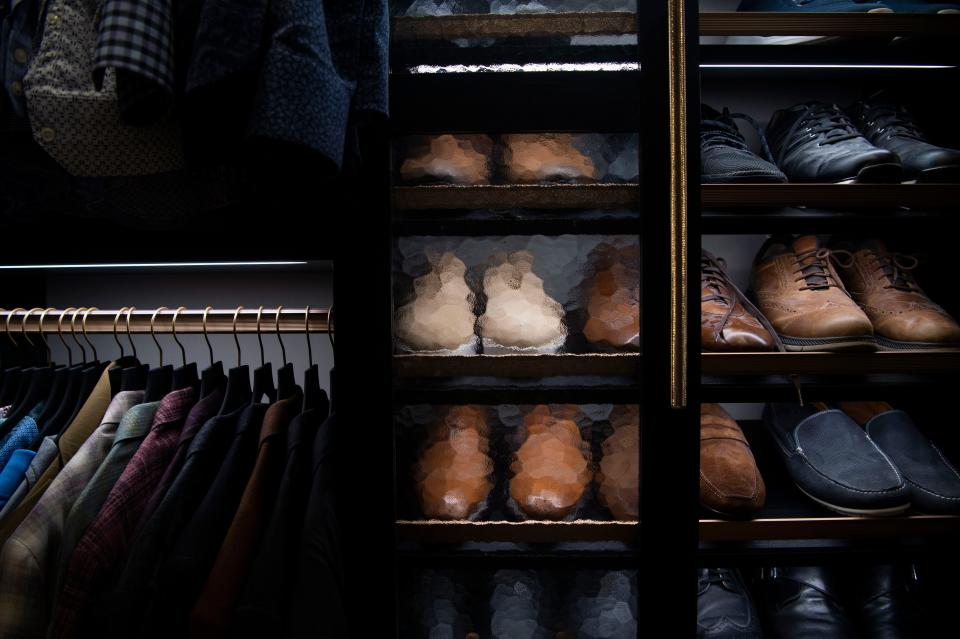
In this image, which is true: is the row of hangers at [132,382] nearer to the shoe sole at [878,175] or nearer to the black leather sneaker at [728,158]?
the black leather sneaker at [728,158]

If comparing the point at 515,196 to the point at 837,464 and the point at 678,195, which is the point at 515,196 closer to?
the point at 678,195

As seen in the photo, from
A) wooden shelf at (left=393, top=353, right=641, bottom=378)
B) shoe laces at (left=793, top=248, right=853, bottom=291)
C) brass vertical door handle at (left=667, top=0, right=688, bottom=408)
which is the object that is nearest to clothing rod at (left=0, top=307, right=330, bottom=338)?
wooden shelf at (left=393, top=353, right=641, bottom=378)

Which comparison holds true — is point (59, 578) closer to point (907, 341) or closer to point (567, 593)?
point (567, 593)

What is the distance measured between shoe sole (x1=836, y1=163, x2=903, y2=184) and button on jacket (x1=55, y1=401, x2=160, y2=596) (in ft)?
4.83

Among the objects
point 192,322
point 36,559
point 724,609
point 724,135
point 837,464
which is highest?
point 724,135

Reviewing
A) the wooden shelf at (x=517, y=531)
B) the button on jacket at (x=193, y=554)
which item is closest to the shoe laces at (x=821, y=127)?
the wooden shelf at (x=517, y=531)

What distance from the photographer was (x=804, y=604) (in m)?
1.11

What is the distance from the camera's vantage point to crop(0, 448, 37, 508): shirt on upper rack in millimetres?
943

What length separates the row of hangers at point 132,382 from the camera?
1024 millimetres

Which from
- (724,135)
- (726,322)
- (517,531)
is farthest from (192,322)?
(724,135)

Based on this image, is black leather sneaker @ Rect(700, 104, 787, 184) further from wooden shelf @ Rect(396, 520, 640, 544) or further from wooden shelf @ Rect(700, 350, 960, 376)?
wooden shelf @ Rect(396, 520, 640, 544)

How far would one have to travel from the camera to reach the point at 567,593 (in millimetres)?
1044

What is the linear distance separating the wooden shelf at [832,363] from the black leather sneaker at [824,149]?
1.20 feet

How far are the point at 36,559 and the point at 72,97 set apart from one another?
74cm
